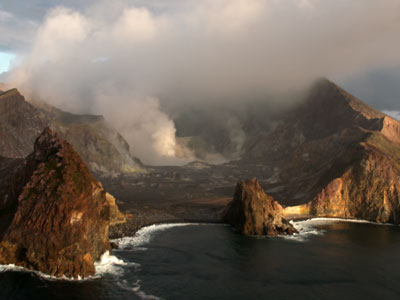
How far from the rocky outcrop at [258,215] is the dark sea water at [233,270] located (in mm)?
4442

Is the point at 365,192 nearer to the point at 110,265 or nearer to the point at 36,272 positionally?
the point at 110,265

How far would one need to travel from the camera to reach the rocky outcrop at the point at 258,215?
94812mm

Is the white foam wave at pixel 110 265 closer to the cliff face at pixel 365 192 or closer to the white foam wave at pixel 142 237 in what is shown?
the white foam wave at pixel 142 237

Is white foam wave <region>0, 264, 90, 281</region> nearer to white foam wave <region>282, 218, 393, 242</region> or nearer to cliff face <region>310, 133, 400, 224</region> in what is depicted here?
white foam wave <region>282, 218, 393, 242</region>

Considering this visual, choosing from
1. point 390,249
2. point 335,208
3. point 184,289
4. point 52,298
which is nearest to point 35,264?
point 52,298

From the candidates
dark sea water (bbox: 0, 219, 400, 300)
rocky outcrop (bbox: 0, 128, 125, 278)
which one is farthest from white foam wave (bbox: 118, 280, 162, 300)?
rocky outcrop (bbox: 0, 128, 125, 278)

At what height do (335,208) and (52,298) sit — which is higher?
(335,208)

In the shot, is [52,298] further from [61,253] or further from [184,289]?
[184,289]

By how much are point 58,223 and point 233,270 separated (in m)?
30.7

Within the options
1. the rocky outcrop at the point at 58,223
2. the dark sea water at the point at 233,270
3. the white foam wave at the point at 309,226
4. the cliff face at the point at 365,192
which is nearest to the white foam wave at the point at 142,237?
the dark sea water at the point at 233,270

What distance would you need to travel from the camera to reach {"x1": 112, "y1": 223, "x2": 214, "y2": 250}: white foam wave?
3064 inches

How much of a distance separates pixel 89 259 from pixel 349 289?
133 feet

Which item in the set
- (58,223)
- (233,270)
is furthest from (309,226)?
(58,223)

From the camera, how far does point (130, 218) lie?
112 m
